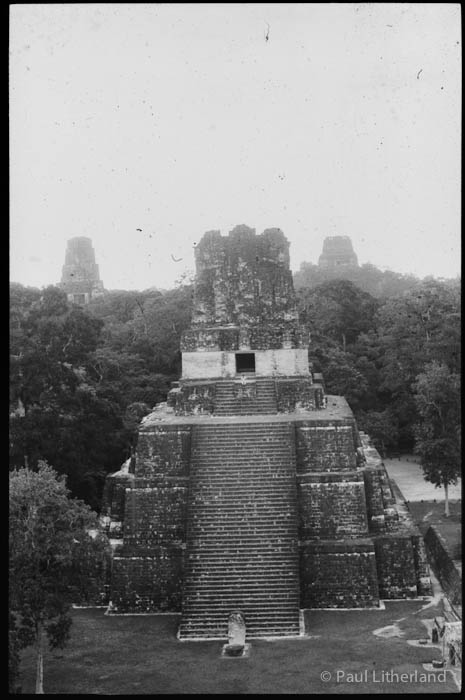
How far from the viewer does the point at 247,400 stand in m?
16.8

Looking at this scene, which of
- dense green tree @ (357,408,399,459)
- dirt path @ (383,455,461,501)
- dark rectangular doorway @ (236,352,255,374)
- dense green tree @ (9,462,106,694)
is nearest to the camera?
dense green tree @ (9,462,106,694)

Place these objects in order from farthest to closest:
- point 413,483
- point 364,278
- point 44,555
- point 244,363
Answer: point 364,278, point 413,483, point 244,363, point 44,555

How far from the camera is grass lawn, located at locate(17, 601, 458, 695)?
34.3 ft

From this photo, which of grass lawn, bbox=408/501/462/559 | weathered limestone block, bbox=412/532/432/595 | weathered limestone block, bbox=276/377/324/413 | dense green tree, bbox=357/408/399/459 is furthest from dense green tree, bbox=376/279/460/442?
weathered limestone block, bbox=412/532/432/595

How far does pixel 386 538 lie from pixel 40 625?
656 cm

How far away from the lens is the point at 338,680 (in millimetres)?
10477

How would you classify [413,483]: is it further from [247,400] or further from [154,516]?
[154,516]

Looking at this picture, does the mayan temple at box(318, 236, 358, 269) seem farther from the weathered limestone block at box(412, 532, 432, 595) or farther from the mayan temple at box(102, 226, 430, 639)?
the weathered limestone block at box(412, 532, 432, 595)

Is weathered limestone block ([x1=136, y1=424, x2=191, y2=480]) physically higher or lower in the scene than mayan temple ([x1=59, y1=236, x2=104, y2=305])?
lower

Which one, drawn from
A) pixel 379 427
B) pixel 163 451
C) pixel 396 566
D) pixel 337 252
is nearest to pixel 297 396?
pixel 163 451

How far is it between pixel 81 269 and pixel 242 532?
115ft

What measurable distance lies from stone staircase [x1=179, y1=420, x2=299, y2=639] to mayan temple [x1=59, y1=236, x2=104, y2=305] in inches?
1242

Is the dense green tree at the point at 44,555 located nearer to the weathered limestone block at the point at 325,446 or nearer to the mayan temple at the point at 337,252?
the weathered limestone block at the point at 325,446

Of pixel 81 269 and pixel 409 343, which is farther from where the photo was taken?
pixel 81 269
